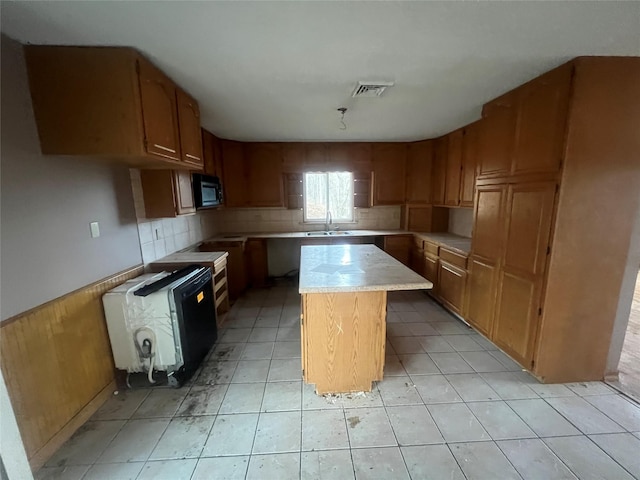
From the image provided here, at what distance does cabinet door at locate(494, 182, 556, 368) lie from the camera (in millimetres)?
1927

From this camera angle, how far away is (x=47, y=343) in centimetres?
153

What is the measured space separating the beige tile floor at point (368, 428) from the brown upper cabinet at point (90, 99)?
1.72 m

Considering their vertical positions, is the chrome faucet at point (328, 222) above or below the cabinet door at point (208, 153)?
below

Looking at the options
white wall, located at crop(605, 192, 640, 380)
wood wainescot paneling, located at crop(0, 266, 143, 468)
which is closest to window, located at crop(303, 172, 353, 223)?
wood wainescot paneling, located at crop(0, 266, 143, 468)

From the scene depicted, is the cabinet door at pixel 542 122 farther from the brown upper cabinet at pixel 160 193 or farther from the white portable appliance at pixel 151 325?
the brown upper cabinet at pixel 160 193

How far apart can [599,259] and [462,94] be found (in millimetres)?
1595

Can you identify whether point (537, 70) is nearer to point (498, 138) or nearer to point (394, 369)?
point (498, 138)

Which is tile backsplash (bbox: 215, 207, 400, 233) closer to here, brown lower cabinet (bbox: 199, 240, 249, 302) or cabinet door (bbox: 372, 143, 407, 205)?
cabinet door (bbox: 372, 143, 407, 205)

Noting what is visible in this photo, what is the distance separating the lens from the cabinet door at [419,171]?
4082 millimetres

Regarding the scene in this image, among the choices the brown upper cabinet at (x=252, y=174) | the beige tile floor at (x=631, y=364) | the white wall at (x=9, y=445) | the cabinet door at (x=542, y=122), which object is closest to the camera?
the white wall at (x=9, y=445)

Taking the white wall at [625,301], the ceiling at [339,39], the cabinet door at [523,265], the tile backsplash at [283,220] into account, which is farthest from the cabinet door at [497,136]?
the tile backsplash at [283,220]

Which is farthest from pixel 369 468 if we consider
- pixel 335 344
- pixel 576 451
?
pixel 576 451

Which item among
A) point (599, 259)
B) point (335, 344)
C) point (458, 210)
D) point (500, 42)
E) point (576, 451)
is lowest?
point (576, 451)

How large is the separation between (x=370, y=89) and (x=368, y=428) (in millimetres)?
2363
